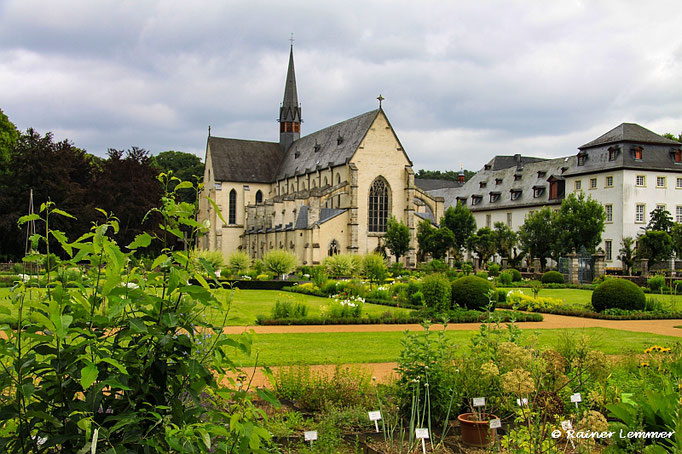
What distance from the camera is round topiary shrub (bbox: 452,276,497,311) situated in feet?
77.2

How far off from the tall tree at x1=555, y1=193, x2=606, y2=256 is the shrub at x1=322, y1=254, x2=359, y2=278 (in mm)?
17890

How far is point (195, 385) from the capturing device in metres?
3.45

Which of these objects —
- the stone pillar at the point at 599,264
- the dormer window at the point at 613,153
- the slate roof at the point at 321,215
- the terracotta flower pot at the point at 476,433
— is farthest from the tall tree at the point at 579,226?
the terracotta flower pot at the point at 476,433

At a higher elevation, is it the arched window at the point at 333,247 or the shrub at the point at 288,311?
the arched window at the point at 333,247

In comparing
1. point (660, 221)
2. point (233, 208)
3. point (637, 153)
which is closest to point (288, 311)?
point (660, 221)

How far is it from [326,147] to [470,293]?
4520 cm

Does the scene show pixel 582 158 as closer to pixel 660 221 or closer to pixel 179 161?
pixel 660 221

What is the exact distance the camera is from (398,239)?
178 feet

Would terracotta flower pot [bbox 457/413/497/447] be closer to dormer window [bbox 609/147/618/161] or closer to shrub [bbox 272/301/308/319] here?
shrub [bbox 272/301/308/319]

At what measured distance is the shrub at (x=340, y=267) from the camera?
41.3 metres

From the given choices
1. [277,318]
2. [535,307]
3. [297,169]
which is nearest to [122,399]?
[277,318]

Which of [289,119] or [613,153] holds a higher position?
[289,119]

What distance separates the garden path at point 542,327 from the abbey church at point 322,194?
35249 mm

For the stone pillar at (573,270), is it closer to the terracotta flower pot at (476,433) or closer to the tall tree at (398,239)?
the tall tree at (398,239)
